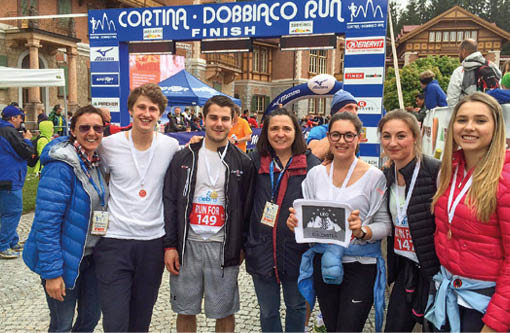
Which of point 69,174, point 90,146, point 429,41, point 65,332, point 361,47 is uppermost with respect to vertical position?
point 429,41

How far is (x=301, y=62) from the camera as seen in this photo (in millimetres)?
38125

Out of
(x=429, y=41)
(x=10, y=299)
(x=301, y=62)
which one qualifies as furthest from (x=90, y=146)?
(x=429, y=41)

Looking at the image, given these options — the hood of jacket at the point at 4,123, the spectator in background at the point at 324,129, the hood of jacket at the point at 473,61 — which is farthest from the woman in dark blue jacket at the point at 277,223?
the hood of jacket at the point at 4,123

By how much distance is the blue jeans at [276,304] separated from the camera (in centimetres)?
281

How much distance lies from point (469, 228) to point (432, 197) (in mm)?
337

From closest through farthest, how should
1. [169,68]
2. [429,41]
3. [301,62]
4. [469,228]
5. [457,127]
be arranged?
[469,228] < [457,127] < [169,68] < [301,62] < [429,41]

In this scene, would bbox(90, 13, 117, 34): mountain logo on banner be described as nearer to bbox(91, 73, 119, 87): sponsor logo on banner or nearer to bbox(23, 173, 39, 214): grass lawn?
bbox(91, 73, 119, 87): sponsor logo on banner

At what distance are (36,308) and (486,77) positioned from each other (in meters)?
6.30

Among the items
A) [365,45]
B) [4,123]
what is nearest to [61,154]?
[4,123]

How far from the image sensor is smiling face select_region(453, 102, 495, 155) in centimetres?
200

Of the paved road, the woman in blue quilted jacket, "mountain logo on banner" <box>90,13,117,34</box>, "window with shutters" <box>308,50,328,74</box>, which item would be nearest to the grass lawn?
the paved road

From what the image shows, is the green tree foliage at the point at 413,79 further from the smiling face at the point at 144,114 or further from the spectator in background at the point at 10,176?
the smiling face at the point at 144,114

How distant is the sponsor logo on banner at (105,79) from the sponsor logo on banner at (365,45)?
245 inches

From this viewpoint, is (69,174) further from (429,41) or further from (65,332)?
(429,41)
